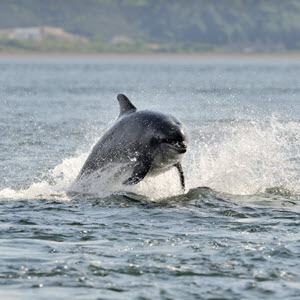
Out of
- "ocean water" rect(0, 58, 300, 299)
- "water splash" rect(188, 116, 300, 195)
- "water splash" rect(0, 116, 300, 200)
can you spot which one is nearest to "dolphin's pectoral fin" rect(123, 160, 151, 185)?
"ocean water" rect(0, 58, 300, 299)

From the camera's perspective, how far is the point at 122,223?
12.2 metres

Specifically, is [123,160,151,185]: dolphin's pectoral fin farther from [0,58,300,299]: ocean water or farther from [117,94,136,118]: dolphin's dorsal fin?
[117,94,136,118]: dolphin's dorsal fin

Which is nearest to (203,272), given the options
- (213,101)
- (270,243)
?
(270,243)

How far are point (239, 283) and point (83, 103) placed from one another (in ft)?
112

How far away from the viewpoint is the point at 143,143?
14469mm

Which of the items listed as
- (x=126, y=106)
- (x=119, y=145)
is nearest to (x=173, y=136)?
(x=119, y=145)

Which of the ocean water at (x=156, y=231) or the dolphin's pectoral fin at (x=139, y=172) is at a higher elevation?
the dolphin's pectoral fin at (x=139, y=172)

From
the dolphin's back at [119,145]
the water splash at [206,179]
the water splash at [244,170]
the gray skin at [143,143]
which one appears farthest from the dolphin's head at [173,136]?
the water splash at [244,170]

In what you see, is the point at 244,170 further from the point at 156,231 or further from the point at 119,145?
the point at 156,231

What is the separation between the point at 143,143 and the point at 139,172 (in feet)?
1.87

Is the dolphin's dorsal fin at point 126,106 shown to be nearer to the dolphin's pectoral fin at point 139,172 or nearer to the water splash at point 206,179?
the water splash at point 206,179

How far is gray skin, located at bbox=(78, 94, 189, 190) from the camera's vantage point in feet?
46.2

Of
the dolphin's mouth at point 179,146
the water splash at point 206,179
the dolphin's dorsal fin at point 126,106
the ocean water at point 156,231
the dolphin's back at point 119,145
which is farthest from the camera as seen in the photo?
the dolphin's dorsal fin at point 126,106

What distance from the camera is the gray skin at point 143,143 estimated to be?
1408cm
